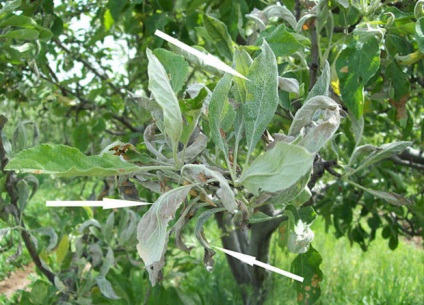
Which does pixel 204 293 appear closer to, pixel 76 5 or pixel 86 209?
pixel 86 209

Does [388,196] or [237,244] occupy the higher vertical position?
[388,196]

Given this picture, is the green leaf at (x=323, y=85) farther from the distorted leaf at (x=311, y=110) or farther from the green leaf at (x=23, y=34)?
the green leaf at (x=23, y=34)

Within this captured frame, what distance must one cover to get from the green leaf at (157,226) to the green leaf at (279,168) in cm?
9

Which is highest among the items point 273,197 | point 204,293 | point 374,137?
point 273,197

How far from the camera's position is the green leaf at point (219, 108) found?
0.73m

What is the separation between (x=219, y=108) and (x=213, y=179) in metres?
0.13

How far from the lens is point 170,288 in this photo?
229 centimetres

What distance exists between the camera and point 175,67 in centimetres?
75

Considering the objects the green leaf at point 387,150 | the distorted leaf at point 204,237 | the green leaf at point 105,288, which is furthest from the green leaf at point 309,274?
the green leaf at point 105,288

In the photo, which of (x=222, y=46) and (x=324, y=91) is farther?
(x=222, y=46)

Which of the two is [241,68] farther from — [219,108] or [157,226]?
[157,226]

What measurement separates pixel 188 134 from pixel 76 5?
7.00 feet

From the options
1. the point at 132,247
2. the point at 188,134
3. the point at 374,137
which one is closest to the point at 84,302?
the point at 132,247

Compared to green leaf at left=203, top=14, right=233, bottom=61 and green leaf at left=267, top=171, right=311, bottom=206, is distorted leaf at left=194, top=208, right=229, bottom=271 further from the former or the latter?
green leaf at left=203, top=14, right=233, bottom=61
